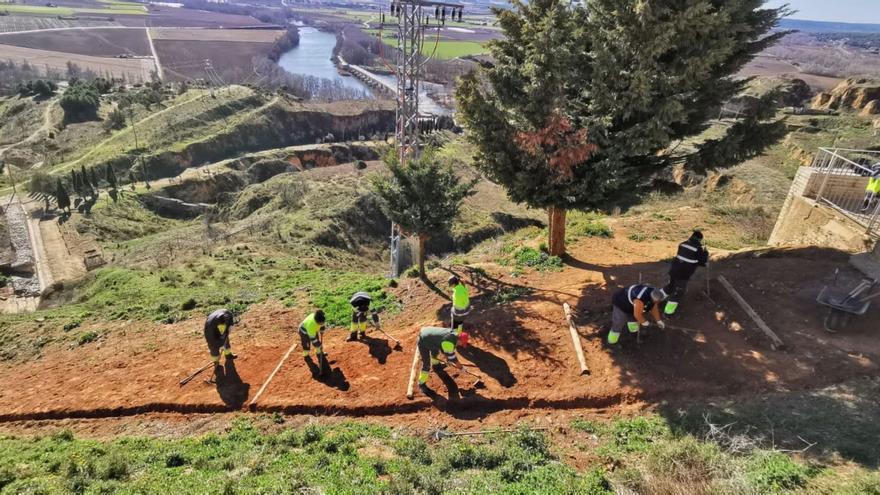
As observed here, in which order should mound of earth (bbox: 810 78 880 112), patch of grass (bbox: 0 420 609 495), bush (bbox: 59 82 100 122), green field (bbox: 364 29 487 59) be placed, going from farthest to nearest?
1. green field (bbox: 364 29 487 59)
2. bush (bbox: 59 82 100 122)
3. mound of earth (bbox: 810 78 880 112)
4. patch of grass (bbox: 0 420 609 495)

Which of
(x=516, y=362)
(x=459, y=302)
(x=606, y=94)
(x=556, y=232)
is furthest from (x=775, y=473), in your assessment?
(x=556, y=232)

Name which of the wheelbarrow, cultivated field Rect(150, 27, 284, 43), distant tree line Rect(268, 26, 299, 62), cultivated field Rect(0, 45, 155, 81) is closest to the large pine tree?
the wheelbarrow

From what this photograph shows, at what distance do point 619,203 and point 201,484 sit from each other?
11.4m

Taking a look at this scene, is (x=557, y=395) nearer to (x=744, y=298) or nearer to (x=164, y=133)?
(x=744, y=298)

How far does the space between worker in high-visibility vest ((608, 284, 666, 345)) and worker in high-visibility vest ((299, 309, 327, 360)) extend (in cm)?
637

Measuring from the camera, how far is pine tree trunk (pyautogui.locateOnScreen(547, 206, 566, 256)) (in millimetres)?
15030

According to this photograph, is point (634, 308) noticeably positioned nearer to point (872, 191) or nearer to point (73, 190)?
point (872, 191)

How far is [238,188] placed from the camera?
188 ft

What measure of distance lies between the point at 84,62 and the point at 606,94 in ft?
474

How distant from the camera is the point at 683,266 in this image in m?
10.7

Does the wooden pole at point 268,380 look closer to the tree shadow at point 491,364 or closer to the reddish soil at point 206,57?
the tree shadow at point 491,364

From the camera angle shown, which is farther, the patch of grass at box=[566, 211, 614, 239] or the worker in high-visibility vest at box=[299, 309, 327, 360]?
the patch of grass at box=[566, 211, 614, 239]

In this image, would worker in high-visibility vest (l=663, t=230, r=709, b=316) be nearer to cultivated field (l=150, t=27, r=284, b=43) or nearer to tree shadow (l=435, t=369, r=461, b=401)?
tree shadow (l=435, t=369, r=461, b=401)

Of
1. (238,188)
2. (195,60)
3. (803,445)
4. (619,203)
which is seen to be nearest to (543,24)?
(619,203)
